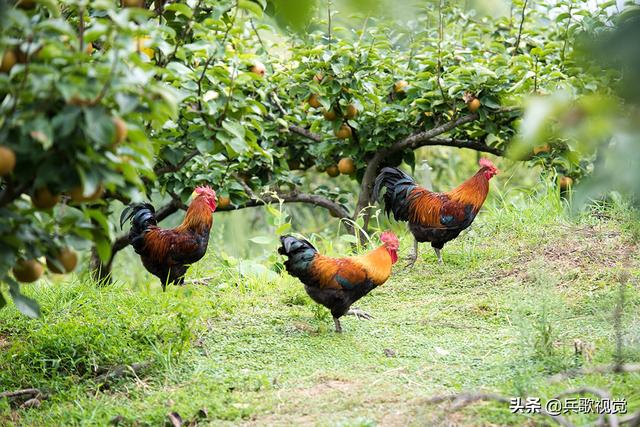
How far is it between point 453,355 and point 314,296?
0.97 metres

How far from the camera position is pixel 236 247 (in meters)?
8.56

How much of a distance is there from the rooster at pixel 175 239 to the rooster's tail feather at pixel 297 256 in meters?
1.26

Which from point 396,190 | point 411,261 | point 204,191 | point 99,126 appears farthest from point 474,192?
point 99,126

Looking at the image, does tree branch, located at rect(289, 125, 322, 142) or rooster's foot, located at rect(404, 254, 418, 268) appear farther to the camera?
tree branch, located at rect(289, 125, 322, 142)

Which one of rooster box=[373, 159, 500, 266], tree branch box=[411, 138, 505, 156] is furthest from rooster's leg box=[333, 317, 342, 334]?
tree branch box=[411, 138, 505, 156]

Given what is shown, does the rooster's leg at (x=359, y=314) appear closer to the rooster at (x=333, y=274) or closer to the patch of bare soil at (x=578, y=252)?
the rooster at (x=333, y=274)

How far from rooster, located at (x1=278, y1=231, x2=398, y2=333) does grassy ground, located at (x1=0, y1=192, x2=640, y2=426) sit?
8.2 inches

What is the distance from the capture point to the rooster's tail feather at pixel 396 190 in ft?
21.0

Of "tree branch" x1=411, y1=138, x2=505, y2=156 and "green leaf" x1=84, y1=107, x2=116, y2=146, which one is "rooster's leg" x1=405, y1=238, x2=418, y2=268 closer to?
"tree branch" x1=411, y1=138, x2=505, y2=156

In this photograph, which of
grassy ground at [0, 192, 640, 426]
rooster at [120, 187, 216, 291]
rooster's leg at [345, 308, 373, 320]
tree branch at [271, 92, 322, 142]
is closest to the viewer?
grassy ground at [0, 192, 640, 426]

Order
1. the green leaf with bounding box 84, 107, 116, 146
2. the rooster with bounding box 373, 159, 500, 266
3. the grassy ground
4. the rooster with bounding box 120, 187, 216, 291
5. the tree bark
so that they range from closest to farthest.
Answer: the green leaf with bounding box 84, 107, 116, 146 < the grassy ground < the rooster with bounding box 120, 187, 216, 291 < the rooster with bounding box 373, 159, 500, 266 < the tree bark

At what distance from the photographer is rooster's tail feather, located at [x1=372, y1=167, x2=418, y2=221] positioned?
6.41 meters

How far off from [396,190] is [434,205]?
38 cm

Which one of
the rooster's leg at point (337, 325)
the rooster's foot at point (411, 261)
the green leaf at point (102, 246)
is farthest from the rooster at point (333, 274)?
the green leaf at point (102, 246)
